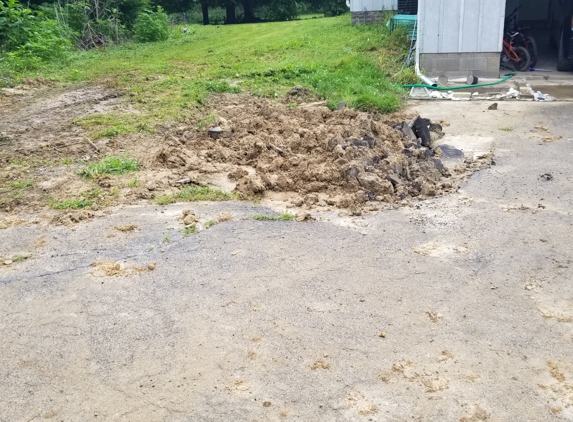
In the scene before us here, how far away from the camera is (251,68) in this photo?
13078 mm

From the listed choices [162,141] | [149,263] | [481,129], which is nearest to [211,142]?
[162,141]

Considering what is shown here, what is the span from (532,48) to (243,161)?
867cm

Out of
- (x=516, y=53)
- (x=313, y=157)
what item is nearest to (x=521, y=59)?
(x=516, y=53)

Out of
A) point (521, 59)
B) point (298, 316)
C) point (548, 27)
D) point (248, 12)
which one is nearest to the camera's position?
point (298, 316)

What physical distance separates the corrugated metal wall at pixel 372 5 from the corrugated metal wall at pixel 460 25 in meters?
7.85

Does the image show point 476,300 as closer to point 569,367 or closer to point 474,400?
point 569,367

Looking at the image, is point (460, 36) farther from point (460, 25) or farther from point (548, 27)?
point (548, 27)

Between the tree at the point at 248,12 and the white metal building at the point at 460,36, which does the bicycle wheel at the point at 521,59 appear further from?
the tree at the point at 248,12

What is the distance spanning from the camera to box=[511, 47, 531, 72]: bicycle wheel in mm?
12711

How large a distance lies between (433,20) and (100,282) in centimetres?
969

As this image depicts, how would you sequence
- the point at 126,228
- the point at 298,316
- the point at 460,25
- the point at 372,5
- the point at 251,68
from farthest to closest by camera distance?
the point at 372,5, the point at 251,68, the point at 460,25, the point at 126,228, the point at 298,316

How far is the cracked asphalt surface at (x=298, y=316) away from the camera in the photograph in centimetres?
346

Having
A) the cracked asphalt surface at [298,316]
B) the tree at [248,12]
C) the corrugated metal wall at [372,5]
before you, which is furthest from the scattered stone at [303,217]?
the tree at [248,12]

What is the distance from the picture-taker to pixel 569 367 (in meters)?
3.65
